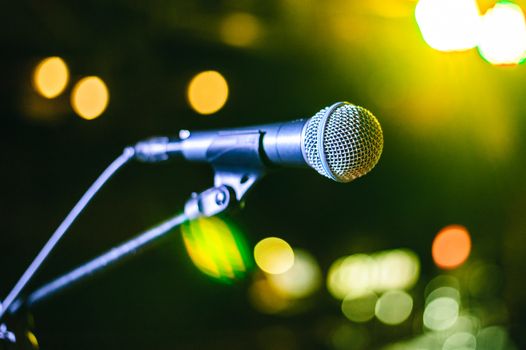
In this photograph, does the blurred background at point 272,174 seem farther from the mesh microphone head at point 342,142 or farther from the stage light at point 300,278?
the mesh microphone head at point 342,142

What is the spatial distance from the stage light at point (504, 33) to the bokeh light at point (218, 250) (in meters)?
1.90

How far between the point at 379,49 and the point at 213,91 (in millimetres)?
1080

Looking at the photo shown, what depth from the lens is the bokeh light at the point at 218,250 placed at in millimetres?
3486

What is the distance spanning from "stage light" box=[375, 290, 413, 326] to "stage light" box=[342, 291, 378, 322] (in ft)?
0.25

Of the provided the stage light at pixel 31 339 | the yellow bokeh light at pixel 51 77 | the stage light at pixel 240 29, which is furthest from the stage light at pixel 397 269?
the stage light at pixel 31 339

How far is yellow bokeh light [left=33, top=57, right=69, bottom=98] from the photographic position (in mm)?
2818

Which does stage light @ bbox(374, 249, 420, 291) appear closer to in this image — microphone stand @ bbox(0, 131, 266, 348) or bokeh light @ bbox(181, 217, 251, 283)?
bokeh light @ bbox(181, 217, 251, 283)

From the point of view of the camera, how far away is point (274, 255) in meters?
4.21

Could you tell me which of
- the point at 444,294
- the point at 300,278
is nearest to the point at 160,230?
the point at 300,278

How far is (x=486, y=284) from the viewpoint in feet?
16.0

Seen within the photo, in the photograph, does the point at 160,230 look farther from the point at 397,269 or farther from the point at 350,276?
the point at 397,269

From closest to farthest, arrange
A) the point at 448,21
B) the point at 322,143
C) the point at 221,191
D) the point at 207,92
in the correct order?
the point at 322,143 → the point at 221,191 → the point at 448,21 → the point at 207,92

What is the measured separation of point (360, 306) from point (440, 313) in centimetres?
86

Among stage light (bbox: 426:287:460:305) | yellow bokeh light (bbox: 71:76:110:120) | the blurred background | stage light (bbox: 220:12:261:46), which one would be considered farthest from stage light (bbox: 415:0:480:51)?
stage light (bbox: 426:287:460:305)
